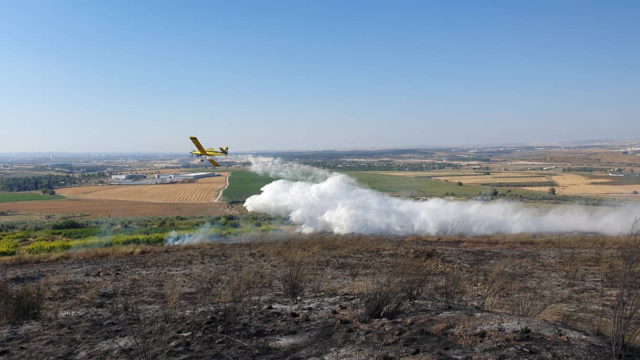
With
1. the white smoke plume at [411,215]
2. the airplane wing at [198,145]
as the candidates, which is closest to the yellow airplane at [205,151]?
the airplane wing at [198,145]

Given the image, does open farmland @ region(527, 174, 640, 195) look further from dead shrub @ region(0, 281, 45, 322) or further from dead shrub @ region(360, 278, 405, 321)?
dead shrub @ region(0, 281, 45, 322)

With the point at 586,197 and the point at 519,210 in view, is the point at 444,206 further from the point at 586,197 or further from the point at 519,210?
the point at 586,197

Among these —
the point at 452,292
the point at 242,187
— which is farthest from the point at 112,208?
the point at 452,292

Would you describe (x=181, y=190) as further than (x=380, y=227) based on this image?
Yes

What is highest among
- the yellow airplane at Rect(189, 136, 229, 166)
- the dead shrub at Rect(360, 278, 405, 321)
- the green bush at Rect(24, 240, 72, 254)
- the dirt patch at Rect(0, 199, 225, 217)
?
the yellow airplane at Rect(189, 136, 229, 166)

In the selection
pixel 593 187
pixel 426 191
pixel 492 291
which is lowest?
pixel 593 187

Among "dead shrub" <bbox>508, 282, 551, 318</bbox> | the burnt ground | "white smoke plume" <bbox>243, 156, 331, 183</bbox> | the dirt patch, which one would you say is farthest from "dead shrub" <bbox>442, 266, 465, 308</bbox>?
the dirt patch

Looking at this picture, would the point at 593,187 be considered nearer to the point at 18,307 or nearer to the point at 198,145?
the point at 198,145

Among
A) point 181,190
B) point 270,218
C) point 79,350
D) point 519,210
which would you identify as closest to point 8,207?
point 181,190
